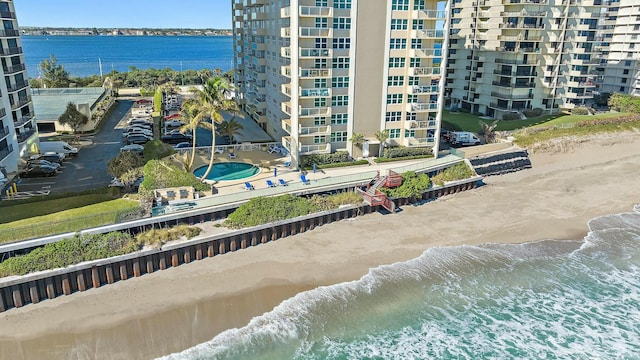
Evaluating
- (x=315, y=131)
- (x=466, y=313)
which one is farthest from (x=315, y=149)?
(x=466, y=313)

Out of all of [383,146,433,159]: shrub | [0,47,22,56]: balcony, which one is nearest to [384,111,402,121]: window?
[383,146,433,159]: shrub

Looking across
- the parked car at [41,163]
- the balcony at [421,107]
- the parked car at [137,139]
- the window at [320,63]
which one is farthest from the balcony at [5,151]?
the balcony at [421,107]

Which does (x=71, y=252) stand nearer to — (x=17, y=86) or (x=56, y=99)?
(x=17, y=86)

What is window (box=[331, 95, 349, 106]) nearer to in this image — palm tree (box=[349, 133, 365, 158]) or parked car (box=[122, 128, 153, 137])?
palm tree (box=[349, 133, 365, 158])

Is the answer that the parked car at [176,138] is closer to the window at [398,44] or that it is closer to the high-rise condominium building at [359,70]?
the high-rise condominium building at [359,70]

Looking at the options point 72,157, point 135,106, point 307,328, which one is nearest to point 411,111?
point 307,328
